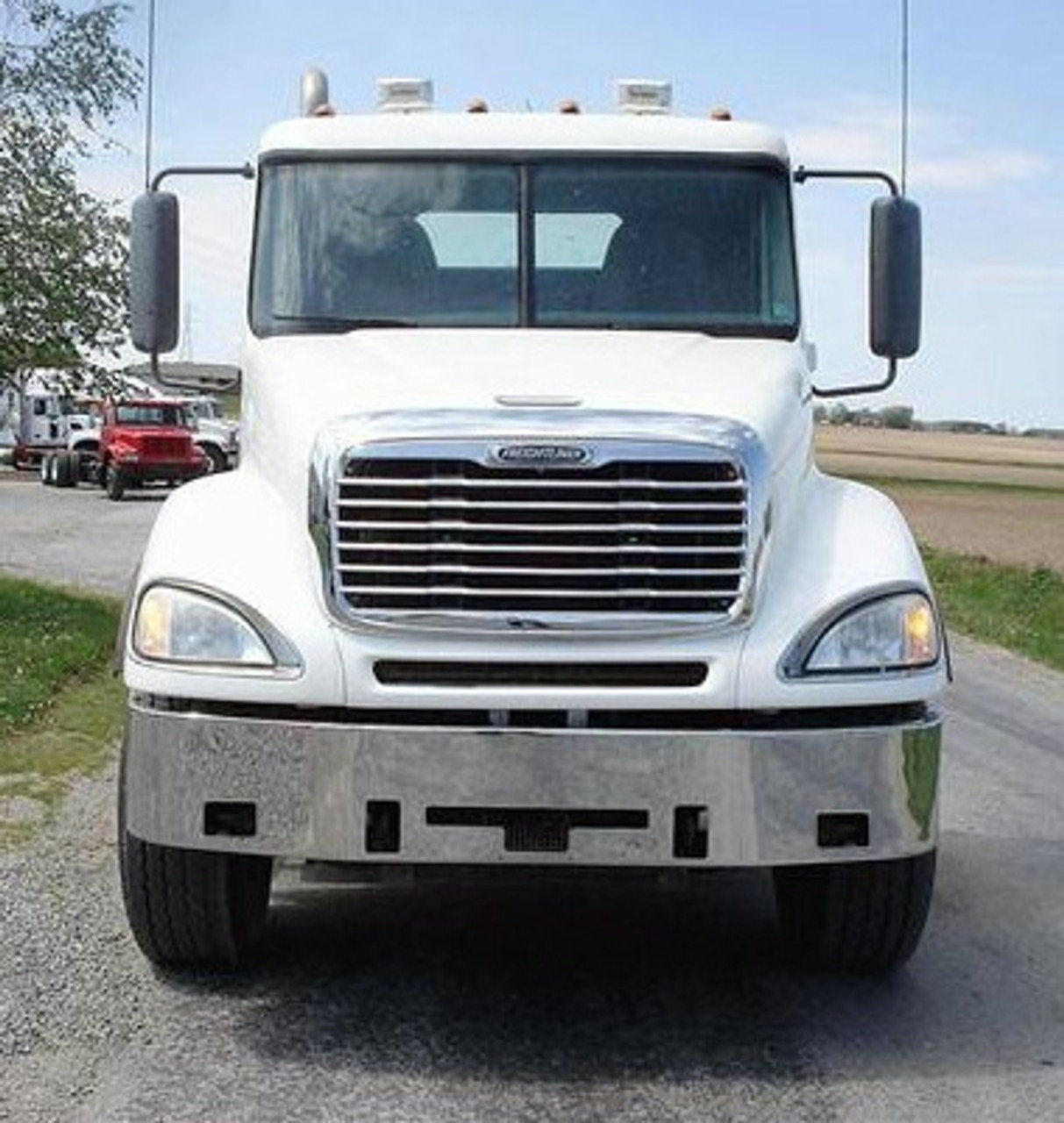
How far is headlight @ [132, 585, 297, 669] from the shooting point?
5.94 meters

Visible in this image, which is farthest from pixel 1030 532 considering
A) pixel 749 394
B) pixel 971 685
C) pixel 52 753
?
pixel 749 394

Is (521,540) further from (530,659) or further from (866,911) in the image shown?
(866,911)

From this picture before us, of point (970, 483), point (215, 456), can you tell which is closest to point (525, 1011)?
point (215, 456)

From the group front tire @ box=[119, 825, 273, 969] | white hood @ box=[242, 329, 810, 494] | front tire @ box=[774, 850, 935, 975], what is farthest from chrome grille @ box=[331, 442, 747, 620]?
front tire @ box=[774, 850, 935, 975]

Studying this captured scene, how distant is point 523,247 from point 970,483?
218 feet

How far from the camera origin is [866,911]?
656 cm

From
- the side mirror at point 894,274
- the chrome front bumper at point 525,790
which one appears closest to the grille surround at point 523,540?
the chrome front bumper at point 525,790

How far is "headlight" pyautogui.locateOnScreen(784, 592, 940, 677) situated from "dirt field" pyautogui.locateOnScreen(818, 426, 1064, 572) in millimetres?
3459

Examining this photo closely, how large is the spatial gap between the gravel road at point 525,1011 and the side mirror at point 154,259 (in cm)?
202

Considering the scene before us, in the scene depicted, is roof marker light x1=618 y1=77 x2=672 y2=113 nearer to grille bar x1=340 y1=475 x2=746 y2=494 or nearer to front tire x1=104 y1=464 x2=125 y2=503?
grille bar x1=340 y1=475 x2=746 y2=494

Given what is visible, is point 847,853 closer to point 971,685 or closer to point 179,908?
point 179,908

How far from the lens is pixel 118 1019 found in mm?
6098

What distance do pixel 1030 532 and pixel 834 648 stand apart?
35617 millimetres

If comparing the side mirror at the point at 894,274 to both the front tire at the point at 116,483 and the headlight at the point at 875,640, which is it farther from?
the front tire at the point at 116,483
